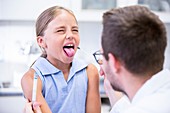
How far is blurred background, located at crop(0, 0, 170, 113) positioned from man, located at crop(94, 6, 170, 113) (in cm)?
164

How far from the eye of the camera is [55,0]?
2.70 m

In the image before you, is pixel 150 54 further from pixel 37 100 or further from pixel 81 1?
pixel 81 1

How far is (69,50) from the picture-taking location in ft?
4.18

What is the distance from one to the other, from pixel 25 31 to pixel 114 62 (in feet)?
7.23

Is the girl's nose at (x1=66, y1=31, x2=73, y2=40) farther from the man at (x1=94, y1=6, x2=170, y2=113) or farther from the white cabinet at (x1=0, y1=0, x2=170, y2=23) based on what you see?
the white cabinet at (x1=0, y1=0, x2=170, y2=23)

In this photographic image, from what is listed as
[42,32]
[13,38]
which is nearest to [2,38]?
[13,38]

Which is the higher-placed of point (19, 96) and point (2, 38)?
point (2, 38)

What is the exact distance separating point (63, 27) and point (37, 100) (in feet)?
1.08

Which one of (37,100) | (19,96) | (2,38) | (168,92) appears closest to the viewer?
(168,92)

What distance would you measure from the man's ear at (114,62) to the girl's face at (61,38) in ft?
1.04

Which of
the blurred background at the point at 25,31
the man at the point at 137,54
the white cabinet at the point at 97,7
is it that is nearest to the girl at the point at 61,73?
the man at the point at 137,54

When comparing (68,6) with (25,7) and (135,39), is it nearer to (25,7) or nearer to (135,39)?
(25,7)

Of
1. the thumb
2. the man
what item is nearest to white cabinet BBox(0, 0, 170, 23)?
the thumb

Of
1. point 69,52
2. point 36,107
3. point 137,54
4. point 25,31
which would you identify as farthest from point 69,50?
point 25,31
